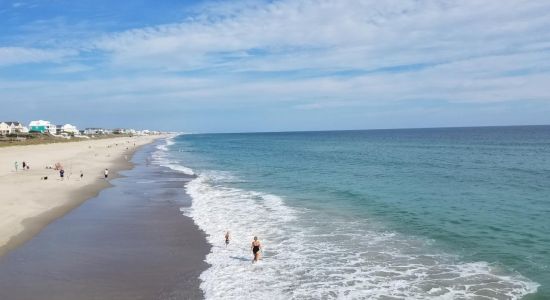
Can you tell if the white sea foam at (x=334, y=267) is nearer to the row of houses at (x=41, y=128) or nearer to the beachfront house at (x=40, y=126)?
the row of houses at (x=41, y=128)

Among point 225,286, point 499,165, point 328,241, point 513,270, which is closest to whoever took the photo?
point 225,286

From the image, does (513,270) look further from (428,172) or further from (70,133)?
(70,133)

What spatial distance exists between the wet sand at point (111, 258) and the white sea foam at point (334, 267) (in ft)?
3.16

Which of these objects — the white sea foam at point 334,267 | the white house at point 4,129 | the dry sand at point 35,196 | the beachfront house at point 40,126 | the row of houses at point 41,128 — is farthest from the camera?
the beachfront house at point 40,126

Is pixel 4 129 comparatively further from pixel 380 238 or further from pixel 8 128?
pixel 380 238

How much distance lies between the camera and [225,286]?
14.6 meters

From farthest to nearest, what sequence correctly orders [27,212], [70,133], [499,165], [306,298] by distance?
[70,133]
[499,165]
[27,212]
[306,298]

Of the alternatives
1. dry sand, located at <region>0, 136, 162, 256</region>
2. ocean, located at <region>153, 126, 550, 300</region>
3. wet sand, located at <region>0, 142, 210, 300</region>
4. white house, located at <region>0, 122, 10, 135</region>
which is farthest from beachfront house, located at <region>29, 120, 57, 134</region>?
wet sand, located at <region>0, 142, 210, 300</region>

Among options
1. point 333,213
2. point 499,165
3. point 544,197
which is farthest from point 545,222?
point 499,165

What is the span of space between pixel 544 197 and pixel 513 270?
1606 centimetres

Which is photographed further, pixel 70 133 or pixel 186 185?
pixel 70 133

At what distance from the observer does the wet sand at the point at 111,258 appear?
13.9 meters

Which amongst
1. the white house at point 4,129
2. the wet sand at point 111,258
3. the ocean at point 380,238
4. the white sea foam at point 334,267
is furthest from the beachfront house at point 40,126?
the white sea foam at point 334,267

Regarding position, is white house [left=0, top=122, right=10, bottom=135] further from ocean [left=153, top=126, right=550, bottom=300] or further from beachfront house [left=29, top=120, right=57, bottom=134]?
ocean [left=153, top=126, right=550, bottom=300]
